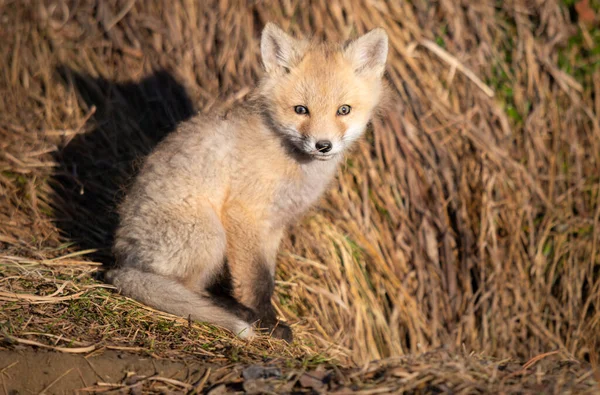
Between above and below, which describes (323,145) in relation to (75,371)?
above

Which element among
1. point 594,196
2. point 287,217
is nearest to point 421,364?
point 287,217

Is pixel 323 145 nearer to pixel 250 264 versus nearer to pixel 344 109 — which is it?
pixel 344 109

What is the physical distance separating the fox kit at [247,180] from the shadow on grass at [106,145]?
2.84 feet

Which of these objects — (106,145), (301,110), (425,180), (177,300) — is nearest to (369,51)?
(301,110)

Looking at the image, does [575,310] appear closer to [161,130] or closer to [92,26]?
[161,130]

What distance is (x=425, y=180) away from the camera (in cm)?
392

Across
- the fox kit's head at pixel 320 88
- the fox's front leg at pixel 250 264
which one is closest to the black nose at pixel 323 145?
the fox kit's head at pixel 320 88

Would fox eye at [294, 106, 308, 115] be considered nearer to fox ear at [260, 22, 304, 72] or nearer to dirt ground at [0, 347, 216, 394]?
fox ear at [260, 22, 304, 72]

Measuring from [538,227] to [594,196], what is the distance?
41 cm

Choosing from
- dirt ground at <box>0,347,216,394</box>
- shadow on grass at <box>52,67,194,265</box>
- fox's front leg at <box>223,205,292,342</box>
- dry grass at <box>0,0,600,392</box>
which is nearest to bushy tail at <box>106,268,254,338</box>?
fox's front leg at <box>223,205,292,342</box>

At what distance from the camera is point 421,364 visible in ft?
6.84

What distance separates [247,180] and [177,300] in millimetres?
669

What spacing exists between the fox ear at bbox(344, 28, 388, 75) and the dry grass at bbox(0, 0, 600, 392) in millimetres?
923

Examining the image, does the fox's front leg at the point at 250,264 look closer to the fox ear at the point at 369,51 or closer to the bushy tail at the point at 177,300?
the bushy tail at the point at 177,300
